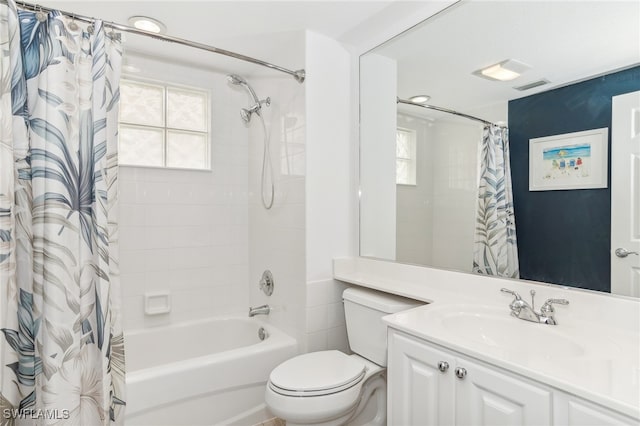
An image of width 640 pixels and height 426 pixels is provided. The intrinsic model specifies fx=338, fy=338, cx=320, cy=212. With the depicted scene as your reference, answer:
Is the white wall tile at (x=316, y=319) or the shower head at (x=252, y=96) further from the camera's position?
the shower head at (x=252, y=96)

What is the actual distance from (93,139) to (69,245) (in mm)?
440

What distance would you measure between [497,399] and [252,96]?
7.44 ft

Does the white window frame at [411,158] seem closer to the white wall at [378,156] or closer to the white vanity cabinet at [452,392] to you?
the white wall at [378,156]

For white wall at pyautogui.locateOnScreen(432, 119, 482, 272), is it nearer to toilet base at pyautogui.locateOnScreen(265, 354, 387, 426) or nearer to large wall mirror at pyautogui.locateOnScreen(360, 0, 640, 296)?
large wall mirror at pyautogui.locateOnScreen(360, 0, 640, 296)

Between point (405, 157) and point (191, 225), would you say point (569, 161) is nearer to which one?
point (405, 157)

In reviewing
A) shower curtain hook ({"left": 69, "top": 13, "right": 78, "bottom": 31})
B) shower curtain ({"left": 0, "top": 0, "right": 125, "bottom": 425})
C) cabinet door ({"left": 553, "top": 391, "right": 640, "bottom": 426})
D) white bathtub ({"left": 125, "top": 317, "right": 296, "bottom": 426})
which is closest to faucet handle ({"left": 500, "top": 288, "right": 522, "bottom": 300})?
cabinet door ({"left": 553, "top": 391, "right": 640, "bottom": 426})

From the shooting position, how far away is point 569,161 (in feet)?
4.33

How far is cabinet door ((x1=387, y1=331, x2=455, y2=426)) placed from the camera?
3.64 feet

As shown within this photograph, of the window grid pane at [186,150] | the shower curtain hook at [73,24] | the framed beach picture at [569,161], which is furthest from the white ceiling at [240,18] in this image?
the framed beach picture at [569,161]

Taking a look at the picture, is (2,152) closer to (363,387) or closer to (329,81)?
(329,81)

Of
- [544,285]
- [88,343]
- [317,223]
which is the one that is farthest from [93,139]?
[544,285]

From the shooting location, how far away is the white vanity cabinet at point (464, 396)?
2.77 feet

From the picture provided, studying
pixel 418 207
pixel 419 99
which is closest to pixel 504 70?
pixel 419 99

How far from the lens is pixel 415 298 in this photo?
1582mm
